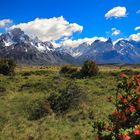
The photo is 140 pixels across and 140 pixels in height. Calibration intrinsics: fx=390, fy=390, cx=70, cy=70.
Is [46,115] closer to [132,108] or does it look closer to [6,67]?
[132,108]

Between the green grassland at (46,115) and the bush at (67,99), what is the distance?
590 millimetres

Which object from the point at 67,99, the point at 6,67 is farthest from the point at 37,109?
the point at 6,67

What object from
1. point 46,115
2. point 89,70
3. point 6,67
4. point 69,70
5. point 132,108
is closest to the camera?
point 132,108

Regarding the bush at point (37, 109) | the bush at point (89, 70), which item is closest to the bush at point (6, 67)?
the bush at point (89, 70)

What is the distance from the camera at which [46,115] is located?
35719 mm

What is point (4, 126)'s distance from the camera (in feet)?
107

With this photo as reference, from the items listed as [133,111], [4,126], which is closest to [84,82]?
[4,126]

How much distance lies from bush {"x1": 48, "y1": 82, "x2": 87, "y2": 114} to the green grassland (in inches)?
23.2

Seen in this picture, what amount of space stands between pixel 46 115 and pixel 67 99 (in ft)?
11.5

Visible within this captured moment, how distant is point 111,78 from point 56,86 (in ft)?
34.0

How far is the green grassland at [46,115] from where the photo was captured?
30.2 metres

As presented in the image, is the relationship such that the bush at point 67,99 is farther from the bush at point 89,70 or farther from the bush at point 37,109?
the bush at point 89,70

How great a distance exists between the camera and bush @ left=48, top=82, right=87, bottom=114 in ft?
122

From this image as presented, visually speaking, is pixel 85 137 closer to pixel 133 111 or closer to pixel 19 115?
pixel 19 115
